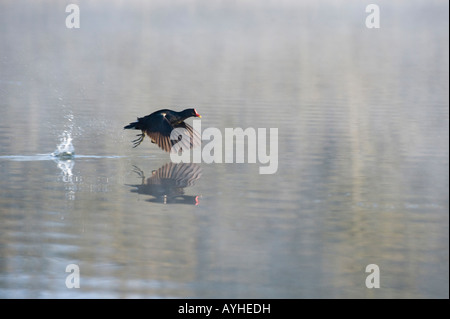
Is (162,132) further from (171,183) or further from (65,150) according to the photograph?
(65,150)

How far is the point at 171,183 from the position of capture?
1308 cm

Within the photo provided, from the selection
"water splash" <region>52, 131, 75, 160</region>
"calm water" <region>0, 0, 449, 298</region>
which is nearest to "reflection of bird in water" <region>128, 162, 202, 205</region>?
"calm water" <region>0, 0, 449, 298</region>

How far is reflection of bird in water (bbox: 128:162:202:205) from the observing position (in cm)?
1210

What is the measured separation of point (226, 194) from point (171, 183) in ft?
3.20

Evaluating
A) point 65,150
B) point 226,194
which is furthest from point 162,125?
point 226,194

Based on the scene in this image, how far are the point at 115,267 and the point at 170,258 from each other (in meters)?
0.61

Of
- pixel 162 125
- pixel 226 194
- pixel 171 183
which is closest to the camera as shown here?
pixel 226 194

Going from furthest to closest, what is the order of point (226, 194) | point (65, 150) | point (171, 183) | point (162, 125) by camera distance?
point (65, 150)
point (162, 125)
point (171, 183)
point (226, 194)

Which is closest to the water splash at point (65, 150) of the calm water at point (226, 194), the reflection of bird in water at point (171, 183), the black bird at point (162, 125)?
the calm water at point (226, 194)

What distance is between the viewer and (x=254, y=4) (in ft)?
370

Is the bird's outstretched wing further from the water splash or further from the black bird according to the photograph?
the water splash

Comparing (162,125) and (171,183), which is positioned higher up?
(162,125)

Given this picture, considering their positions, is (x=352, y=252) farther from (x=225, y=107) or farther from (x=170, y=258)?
(x=225, y=107)

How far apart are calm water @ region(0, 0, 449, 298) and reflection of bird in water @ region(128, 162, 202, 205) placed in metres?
0.04
